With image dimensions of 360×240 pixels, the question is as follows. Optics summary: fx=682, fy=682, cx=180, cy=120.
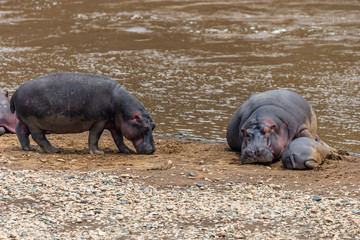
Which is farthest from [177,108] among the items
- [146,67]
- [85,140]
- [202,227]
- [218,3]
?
[218,3]

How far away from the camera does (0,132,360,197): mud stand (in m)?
7.07

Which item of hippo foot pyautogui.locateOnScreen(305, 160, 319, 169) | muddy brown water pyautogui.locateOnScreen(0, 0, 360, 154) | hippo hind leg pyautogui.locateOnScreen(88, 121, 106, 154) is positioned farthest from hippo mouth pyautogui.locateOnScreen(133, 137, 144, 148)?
hippo foot pyautogui.locateOnScreen(305, 160, 319, 169)

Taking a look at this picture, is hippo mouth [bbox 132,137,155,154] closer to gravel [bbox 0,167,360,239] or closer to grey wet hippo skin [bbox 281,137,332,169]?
gravel [bbox 0,167,360,239]

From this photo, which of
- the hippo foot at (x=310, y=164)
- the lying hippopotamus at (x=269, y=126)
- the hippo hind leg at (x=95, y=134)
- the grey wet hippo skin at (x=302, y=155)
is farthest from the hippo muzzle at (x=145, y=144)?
the hippo foot at (x=310, y=164)

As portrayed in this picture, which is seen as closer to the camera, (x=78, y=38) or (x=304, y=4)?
(x=78, y=38)

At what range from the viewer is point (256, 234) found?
17.9ft

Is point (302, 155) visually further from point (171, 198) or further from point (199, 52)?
point (199, 52)

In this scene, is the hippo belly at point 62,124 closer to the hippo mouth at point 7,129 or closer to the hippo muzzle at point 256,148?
the hippo mouth at point 7,129

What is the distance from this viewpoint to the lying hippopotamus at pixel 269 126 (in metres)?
8.10

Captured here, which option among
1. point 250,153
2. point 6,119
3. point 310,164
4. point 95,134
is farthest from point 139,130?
point 6,119

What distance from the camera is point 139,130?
8609 millimetres

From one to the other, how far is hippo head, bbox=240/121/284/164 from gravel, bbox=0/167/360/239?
1095 millimetres

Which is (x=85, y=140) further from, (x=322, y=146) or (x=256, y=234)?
(x=256, y=234)

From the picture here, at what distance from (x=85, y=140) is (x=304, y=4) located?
1177cm
